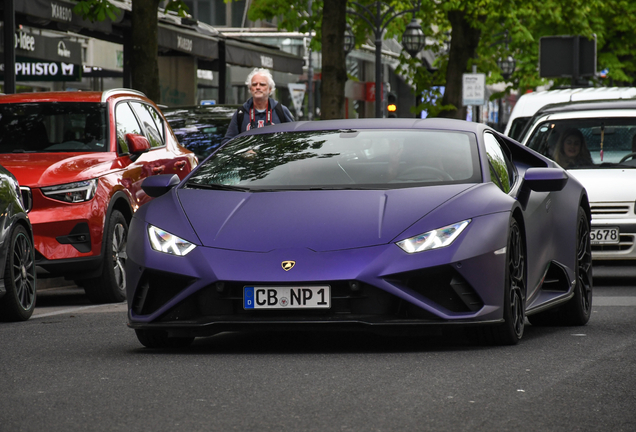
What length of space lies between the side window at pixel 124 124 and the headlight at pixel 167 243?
4.92 m

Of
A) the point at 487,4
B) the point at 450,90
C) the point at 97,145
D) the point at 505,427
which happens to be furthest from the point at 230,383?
the point at 450,90

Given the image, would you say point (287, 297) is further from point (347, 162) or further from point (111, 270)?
point (111, 270)

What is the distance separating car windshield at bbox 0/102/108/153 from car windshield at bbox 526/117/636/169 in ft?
14.1

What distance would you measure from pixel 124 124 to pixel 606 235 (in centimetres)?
446

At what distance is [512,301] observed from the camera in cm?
733

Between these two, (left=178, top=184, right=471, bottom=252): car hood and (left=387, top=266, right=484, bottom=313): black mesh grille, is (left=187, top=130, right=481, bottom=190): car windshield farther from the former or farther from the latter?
(left=387, top=266, right=484, bottom=313): black mesh grille

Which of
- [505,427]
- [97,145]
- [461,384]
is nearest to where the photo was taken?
[505,427]

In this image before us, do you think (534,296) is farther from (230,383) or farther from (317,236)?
(230,383)

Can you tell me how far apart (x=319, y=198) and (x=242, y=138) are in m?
1.46

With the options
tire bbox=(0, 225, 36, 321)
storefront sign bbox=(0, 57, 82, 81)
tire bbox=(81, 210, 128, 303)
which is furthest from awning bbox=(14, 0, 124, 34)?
tire bbox=(0, 225, 36, 321)

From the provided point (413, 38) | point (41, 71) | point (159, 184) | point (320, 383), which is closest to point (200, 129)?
point (41, 71)

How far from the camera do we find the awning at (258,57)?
24984mm

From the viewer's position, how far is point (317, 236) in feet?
22.6

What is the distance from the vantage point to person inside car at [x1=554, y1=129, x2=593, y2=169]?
13.4 m
